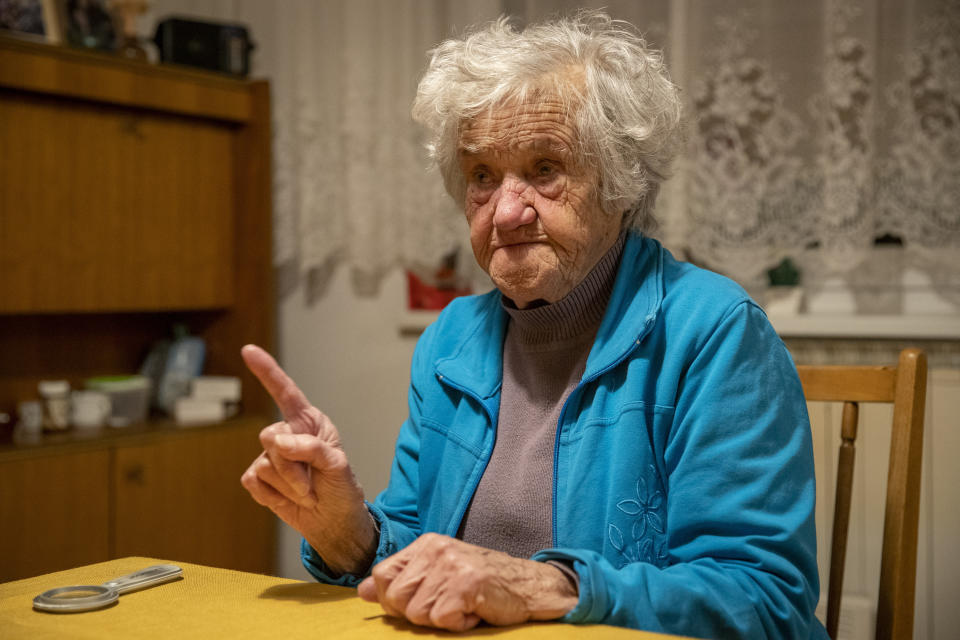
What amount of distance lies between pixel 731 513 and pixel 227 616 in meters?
0.56

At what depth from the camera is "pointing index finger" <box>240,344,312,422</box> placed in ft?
3.33

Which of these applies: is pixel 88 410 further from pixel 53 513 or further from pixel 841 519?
pixel 841 519

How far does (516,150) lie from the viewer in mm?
1281

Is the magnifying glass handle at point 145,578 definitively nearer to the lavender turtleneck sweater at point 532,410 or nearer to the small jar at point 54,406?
the lavender turtleneck sweater at point 532,410

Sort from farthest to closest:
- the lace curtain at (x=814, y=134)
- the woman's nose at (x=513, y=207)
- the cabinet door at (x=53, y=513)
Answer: the cabinet door at (x=53, y=513) < the lace curtain at (x=814, y=134) < the woman's nose at (x=513, y=207)

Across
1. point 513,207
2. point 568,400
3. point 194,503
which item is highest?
point 513,207

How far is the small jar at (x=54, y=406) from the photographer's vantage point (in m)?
2.69

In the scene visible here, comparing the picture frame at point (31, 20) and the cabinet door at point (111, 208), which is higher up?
the picture frame at point (31, 20)

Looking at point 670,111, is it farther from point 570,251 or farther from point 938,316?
point 938,316

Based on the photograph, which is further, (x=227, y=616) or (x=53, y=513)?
(x=53, y=513)

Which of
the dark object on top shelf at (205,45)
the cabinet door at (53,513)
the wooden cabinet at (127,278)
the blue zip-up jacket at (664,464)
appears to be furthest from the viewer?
the dark object on top shelf at (205,45)

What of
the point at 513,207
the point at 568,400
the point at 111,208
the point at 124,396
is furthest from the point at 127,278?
the point at 568,400

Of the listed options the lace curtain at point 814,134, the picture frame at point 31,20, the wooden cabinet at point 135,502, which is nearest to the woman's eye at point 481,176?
the lace curtain at point 814,134

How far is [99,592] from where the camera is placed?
98 cm
